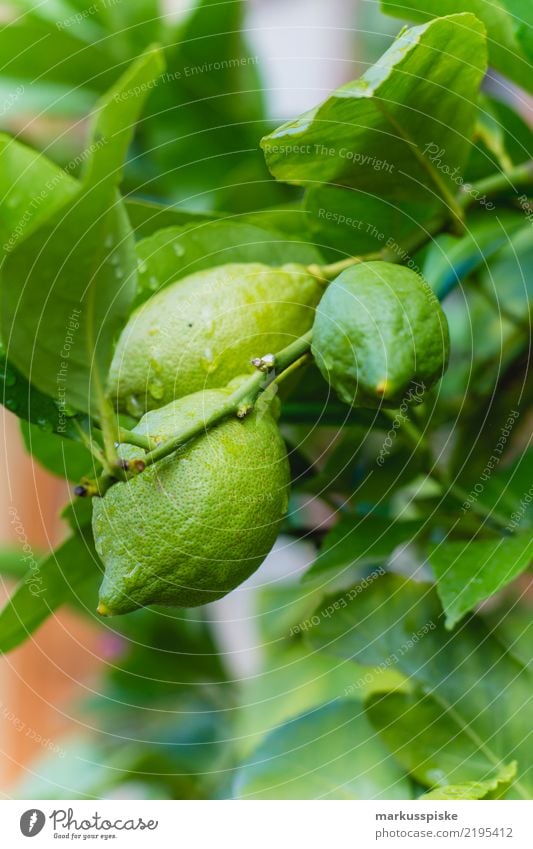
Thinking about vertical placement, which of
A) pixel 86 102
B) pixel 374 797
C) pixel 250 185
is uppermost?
pixel 86 102

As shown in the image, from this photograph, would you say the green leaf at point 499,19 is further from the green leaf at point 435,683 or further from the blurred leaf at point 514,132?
the green leaf at point 435,683

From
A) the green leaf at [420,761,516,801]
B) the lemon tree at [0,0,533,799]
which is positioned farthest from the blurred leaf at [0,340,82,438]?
the green leaf at [420,761,516,801]

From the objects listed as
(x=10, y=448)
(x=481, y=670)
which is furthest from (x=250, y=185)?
(x=10, y=448)

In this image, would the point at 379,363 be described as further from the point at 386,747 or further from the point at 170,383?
the point at 386,747

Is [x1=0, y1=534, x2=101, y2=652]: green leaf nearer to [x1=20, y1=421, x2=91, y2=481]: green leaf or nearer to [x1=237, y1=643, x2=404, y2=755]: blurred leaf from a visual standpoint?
[x1=20, y1=421, x2=91, y2=481]: green leaf

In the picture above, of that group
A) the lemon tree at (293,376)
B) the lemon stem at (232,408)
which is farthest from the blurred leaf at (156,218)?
the lemon stem at (232,408)
